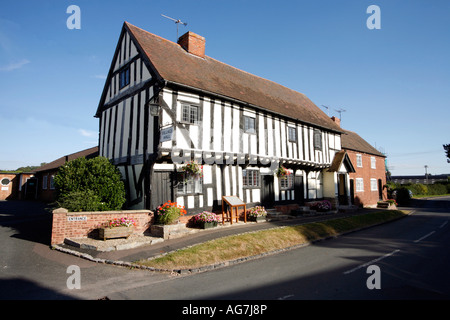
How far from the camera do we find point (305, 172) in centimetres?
1820

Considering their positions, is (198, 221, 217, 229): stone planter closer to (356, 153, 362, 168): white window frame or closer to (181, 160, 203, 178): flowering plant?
(181, 160, 203, 178): flowering plant

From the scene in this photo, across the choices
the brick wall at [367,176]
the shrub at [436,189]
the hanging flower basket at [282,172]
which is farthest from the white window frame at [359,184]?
the shrub at [436,189]

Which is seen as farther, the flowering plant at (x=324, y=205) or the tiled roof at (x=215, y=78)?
the flowering plant at (x=324, y=205)

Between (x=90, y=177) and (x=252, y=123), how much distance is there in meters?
8.56

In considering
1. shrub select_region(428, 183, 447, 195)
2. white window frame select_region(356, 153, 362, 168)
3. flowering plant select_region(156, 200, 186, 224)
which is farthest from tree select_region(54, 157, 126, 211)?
shrub select_region(428, 183, 447, 195)

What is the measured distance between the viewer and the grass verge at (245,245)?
7.31 metres

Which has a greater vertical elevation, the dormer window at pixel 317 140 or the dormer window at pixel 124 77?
the dormer window at pixel 124 77

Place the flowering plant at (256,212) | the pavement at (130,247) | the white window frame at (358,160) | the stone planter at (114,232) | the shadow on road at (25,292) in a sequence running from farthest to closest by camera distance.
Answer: the white window frame at (358,160)
the flowering plant at (256,212)
the stone planter at (114,232)
the pavement at (130,247)
the shadow on road at (25,292)

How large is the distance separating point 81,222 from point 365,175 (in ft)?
85.7

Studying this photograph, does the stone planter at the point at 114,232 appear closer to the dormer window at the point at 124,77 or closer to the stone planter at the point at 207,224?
the stone planter at the point at 207,224

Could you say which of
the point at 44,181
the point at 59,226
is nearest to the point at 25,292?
the point at 59,226

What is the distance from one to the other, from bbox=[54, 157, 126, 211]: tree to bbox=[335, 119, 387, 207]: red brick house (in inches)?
803

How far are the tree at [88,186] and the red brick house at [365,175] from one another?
20386 millimetres
